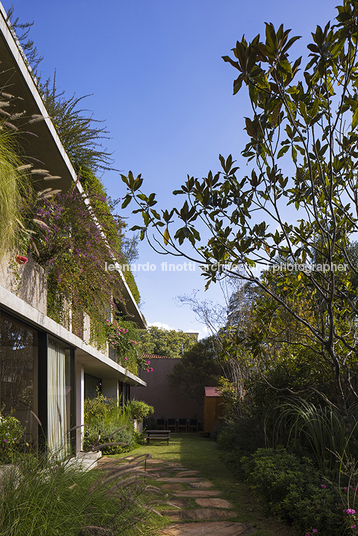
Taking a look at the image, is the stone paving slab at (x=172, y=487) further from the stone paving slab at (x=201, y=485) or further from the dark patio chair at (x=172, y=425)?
the dark patio chair at (x=172, y=425)

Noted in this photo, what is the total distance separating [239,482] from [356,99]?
6.21 meters

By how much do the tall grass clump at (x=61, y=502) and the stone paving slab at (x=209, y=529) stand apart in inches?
30.9

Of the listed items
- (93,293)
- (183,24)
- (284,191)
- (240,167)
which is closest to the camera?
(240,167)

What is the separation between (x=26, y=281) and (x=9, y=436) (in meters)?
1.96

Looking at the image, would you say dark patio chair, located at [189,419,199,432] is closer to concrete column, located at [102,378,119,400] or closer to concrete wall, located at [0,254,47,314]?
concrete column, located at [102,378,119,400]

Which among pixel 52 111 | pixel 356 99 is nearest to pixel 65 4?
pixel 52 111

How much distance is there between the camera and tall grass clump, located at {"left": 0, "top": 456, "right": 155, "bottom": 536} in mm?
2869

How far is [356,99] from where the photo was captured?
371 cm

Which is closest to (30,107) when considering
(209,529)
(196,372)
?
(209,529)

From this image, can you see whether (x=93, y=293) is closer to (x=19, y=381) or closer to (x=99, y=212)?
(x=99, y=212)

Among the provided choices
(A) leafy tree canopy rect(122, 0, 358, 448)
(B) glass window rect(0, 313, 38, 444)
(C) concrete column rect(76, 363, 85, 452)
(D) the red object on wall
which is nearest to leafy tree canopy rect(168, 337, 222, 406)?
(C) concrete column rect(76, 363, 85, 452)

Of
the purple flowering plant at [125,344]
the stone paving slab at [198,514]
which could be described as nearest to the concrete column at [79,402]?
the purple flowering plant at [125,344]

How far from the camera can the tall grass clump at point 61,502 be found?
287cm

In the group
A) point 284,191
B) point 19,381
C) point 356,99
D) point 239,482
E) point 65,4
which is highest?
Result: point 65,4
